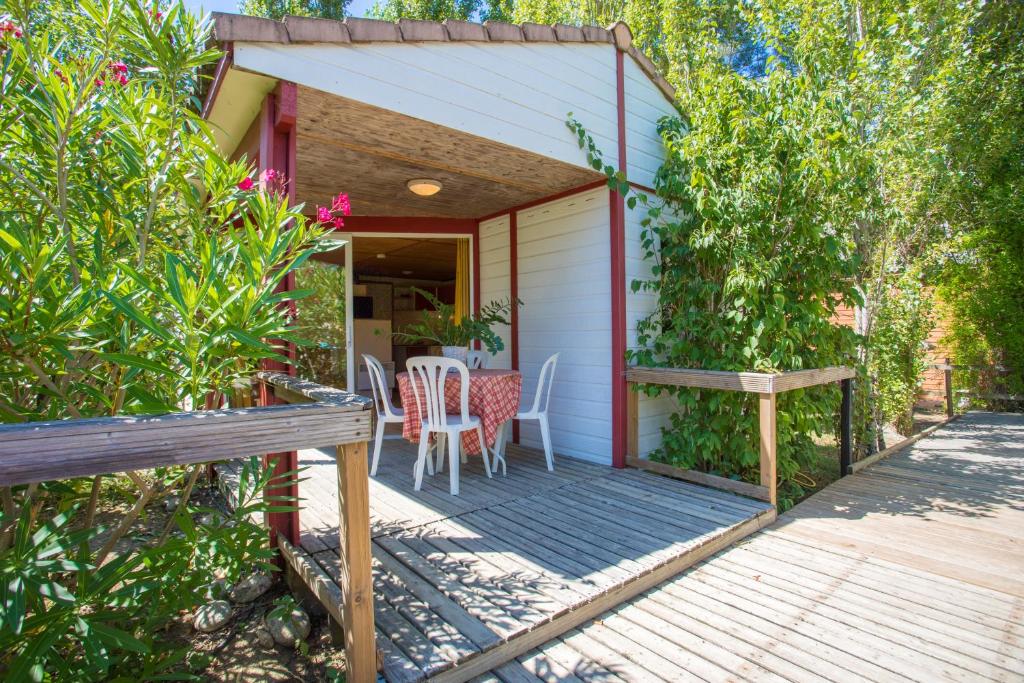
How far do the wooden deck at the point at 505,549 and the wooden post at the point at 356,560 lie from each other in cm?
13

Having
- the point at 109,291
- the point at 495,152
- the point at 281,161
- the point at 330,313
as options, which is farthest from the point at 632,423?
the point at 109,291

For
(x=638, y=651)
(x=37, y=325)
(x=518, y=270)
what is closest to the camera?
(x=37, y=325)

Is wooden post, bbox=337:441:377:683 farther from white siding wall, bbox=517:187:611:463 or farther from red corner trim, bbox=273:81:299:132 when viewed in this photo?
white siding wall, bbox=517:187:611:463

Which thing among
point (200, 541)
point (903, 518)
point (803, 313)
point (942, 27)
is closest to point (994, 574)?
point (903, 518)

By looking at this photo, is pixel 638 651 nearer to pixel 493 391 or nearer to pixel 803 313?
pixel 493 391

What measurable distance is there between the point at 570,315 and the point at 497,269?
109 cm

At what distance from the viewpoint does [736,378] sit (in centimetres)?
312

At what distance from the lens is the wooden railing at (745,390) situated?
3021 millimetres

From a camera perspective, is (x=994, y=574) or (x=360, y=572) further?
(x=994, y=574)

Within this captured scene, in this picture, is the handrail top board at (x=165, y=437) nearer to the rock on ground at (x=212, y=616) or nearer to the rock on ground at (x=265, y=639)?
the rock on ground at (x=265, y=639)

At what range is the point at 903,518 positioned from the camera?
307cm

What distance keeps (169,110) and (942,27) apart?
6.28 meters

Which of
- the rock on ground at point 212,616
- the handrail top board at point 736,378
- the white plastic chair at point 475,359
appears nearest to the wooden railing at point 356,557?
the rock on ground at point 212,616

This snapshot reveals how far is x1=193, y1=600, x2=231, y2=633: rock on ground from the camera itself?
2021 millimetres
